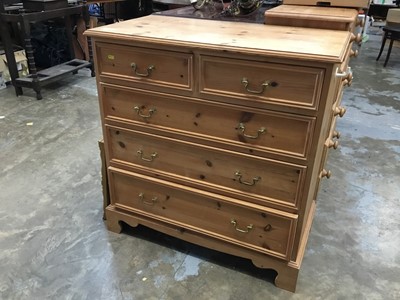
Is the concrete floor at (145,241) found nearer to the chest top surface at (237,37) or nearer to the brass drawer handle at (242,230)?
the brass drawer handle at (242,230)

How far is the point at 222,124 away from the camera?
1.35 m

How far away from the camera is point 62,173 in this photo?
7.55ft

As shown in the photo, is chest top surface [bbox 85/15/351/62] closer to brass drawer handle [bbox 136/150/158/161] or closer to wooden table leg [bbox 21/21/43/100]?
brass drawer handle [bbox 136/150/158/161]

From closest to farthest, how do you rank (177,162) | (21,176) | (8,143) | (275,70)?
(275,70)
(177,162)
(21,176)
(8,143)

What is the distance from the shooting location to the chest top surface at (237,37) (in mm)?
1140

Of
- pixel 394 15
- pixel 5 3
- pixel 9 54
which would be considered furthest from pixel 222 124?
pixel 394 15

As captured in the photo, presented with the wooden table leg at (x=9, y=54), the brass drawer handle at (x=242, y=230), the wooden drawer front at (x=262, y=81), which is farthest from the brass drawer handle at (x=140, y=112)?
the wooden table leg at (x=9, y=54)

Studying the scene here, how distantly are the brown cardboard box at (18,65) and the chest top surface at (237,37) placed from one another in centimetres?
250

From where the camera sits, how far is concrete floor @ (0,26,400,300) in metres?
1.54

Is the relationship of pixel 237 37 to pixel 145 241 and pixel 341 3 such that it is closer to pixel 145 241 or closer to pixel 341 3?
pixel 341 3

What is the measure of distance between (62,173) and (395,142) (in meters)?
2.34

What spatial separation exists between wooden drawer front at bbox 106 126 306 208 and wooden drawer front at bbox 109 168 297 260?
0.16 ft

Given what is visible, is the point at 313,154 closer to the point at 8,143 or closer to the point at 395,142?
the point at 395,142

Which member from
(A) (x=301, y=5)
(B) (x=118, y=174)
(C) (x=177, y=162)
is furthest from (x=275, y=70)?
(B) (x=118, y=174)
